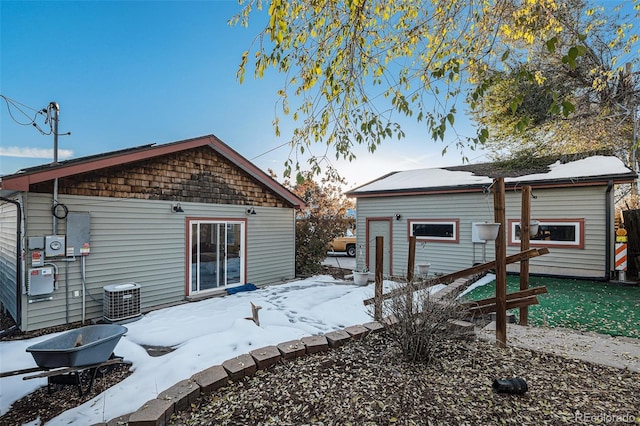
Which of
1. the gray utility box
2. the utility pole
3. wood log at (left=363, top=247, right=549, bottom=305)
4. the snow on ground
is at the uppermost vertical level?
the utility pole

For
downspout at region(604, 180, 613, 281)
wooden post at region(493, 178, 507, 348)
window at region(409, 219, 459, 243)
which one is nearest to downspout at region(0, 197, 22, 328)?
wooden post at region(493, 178, 507, 348)

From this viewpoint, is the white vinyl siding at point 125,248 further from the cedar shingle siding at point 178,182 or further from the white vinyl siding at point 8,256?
the white vinyl siding at point 8,256

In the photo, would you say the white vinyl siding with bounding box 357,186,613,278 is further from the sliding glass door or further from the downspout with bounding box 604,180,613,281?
the sliding glass door

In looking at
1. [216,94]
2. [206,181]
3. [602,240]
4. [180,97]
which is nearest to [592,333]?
[602,240]

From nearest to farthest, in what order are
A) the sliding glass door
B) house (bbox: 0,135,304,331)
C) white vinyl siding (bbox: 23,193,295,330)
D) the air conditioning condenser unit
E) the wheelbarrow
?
the wheelbarrow < house (bbox: 0,135,304,331) < white vinyl siding (bbox: 23,193,295,330) < the air conditioning condenser unit < the sliding glass door

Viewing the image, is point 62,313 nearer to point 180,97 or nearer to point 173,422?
point 173,422

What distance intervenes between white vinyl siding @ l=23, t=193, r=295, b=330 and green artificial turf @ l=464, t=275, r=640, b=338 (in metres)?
6.48

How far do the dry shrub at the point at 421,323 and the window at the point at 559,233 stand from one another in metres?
6.64

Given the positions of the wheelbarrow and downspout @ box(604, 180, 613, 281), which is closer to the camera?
the wheelbarrow

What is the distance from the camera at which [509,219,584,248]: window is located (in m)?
8.15

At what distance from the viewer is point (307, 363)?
291 centimetres

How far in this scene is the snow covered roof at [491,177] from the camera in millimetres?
7824

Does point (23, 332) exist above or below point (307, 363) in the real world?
below

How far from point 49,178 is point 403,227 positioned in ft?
30.9
